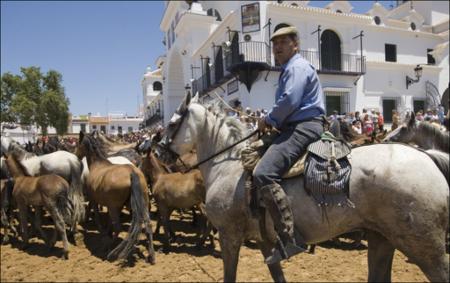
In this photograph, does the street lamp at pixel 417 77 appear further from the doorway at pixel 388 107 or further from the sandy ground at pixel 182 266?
the sandy ground at pixel 182 266

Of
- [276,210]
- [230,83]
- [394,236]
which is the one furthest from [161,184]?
[230,83]

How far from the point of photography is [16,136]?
126 ft

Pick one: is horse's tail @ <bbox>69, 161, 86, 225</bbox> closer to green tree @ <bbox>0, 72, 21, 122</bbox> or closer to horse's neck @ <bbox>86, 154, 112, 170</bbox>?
horse's neck @ <bbox>86, 154, 112, 170</bbox>

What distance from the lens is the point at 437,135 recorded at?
143 inches

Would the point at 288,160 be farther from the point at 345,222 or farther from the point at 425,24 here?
the point at 425,24

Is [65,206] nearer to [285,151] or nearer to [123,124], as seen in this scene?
[285,151]

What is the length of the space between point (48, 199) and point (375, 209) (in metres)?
6.14

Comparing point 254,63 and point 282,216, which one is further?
point 254,63

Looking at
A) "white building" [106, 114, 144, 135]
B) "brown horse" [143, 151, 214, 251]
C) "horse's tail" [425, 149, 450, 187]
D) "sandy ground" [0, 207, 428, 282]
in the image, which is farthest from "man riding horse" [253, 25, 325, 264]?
"white building" [106, 114, 144, 135]

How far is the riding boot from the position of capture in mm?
3064

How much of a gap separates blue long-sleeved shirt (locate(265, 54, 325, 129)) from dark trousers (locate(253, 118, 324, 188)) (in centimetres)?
10

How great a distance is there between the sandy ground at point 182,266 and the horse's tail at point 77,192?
0.63 metres

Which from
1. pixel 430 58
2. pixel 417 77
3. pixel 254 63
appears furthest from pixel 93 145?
pixel 430 58

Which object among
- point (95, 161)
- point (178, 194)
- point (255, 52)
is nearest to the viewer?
point (178, 194)
